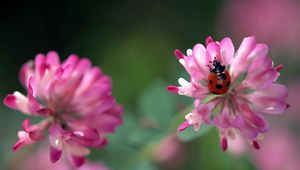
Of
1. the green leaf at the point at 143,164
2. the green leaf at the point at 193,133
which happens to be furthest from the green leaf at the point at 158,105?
the green leaf at the point at 193,133

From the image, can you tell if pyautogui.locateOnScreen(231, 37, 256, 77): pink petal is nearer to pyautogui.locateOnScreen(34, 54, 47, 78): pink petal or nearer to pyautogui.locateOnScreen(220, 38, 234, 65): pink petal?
pyautogui.locateOnScreen(220, 38, 234, 65): pink petal

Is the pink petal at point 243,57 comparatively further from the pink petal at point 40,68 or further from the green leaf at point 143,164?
the green leaf at point 143,164

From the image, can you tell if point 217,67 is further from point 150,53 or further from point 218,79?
point 150,53

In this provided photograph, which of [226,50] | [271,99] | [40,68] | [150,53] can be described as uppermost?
[150,53]

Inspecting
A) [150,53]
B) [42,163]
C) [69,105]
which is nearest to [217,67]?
[69,105]

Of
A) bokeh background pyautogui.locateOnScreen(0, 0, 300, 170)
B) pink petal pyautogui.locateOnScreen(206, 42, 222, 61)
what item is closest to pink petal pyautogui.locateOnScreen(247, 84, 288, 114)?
pink petal pyautogui.locateOnScreen(206, 42, 222, 61)

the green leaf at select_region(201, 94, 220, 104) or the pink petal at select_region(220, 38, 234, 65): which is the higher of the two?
the pink petal at select_region(220, 38, 234, 65)

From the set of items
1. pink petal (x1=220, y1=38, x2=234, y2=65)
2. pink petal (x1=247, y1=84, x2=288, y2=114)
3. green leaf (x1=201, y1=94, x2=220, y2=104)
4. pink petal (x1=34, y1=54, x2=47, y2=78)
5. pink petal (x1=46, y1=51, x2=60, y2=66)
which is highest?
pink petal (x1=46, y1=51, x2=60, y2=66)
